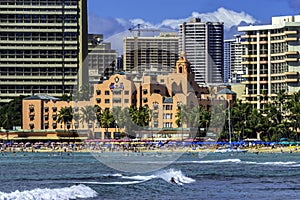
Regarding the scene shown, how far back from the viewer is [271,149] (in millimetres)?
155250

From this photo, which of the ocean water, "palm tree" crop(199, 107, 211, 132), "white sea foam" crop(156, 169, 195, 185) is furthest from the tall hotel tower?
"white sea foam" crop(156, 169, 195, 185)

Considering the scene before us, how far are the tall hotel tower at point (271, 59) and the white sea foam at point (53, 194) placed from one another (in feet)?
391

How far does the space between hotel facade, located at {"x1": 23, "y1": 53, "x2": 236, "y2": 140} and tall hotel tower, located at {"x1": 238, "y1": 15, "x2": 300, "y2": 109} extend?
254 inches

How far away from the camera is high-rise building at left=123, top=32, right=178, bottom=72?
15200cm

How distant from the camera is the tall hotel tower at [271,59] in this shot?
7288 inches

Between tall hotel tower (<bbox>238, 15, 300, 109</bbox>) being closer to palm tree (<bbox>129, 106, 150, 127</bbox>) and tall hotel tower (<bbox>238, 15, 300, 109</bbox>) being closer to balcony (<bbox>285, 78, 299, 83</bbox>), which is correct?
balcony (<bbox>285, 78, 299, 83</bbox>)

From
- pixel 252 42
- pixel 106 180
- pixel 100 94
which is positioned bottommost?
pixel 106 180

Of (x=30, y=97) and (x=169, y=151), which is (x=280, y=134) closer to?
(x=169, y=151)

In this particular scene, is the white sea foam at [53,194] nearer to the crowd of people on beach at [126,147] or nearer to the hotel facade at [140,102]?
the crowd of people on beach at [126,147]

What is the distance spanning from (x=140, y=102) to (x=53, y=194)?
121m

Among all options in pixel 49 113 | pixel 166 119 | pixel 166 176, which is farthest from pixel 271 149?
pixel 166 176

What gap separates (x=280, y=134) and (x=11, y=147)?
188 feet

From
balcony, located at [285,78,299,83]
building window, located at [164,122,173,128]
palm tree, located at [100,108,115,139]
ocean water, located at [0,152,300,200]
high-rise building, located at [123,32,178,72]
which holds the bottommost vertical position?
ocean water, located at [0,152,300,200]

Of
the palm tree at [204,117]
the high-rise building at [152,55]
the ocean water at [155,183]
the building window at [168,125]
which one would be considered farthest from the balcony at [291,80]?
the ocean water at [155,183]
